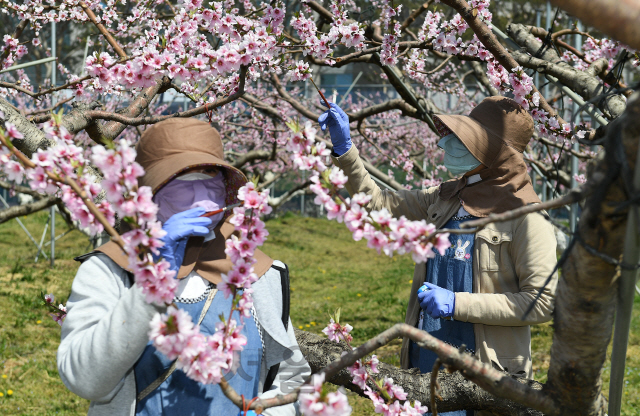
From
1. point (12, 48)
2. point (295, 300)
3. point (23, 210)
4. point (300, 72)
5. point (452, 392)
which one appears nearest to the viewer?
point (452, 392)

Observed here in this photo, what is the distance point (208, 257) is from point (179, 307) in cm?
16

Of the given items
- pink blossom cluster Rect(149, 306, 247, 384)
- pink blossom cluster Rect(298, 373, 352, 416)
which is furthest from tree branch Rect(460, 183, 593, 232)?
pink blossom cluster Rect(149, 306, 247, 384)

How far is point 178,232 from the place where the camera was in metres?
1.30

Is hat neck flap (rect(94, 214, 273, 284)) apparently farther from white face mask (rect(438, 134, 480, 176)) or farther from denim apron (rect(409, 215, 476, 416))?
white face mask (rect(438, 134, 480, 176))

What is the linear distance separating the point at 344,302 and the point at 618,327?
5.88 metres

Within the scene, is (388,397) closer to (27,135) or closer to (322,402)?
(322,402)

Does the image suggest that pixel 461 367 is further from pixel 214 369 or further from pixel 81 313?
pixel 81 313

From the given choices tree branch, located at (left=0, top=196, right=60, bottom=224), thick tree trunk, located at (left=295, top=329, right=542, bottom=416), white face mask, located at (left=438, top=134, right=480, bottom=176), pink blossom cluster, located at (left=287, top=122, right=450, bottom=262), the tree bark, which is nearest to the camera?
pink blossom cluster, located at (left=287, top=122, right=450, bottom=262)

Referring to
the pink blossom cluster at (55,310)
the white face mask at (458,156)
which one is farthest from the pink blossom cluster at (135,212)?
the white face mask at (458,156)

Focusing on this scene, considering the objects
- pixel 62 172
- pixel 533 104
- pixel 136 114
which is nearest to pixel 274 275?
pixel 62 172

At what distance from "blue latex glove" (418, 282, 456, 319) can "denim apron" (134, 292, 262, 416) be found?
2.46 ft

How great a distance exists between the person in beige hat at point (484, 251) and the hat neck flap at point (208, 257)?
2.40 ft

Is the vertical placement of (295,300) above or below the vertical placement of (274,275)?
below

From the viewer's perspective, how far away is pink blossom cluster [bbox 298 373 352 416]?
1.10 m
